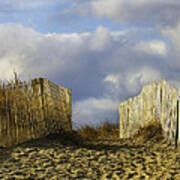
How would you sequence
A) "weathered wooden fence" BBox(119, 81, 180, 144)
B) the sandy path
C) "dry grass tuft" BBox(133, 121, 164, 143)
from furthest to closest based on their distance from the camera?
1. "dry grass tuft" BBox(133, 121, 164, 143)
2. "weathered wooden fence" BBox(119, 81, 180, 144)
3. the sandy path

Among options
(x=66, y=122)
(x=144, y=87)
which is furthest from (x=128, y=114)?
(x=66, y=122)

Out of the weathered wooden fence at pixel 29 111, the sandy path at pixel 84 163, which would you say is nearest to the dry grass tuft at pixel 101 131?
the weathered wooden fence at pixel 29 111

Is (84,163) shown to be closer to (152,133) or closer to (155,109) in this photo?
(152,133)

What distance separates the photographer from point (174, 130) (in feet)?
14.6

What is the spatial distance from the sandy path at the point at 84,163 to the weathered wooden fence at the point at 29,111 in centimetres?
89

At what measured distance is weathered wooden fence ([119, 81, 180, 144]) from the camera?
4.46m

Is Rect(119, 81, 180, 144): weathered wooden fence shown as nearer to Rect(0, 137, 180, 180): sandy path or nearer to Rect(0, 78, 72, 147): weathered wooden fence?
Rect(0, 137, 180, 180): sandy path

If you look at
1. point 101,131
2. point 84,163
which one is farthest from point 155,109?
point 101,131

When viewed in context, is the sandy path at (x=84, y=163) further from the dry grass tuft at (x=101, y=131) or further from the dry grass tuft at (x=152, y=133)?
the dry grass tuft at (x=101, y=131)

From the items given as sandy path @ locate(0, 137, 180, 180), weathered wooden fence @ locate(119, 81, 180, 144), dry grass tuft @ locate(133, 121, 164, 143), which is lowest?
sandy path @ locate(0, 137, 180, 180)

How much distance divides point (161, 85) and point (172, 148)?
985 millimetres

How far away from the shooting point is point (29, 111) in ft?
15.9

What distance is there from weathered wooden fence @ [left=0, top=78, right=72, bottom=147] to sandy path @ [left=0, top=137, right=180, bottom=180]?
889 millimetres

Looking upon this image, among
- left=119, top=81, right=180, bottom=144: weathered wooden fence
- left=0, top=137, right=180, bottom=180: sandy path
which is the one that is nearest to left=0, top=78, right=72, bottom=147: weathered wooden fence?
left=0, top=137, right=180, bottom=180: sandy path
